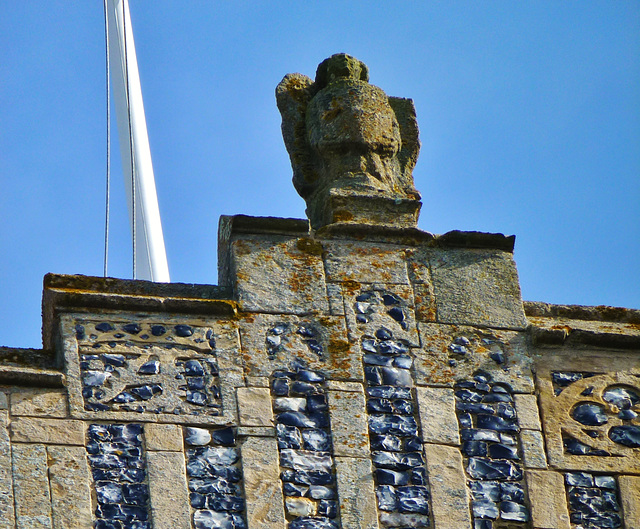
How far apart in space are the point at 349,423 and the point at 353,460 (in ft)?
0.65

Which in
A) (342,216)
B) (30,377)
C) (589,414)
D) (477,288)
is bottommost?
(589,414)

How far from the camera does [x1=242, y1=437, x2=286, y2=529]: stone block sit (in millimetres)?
7387

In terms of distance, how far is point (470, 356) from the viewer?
823 cm

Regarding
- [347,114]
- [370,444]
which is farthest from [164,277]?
[370,444]

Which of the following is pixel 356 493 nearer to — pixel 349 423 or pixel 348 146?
pixel 349 423

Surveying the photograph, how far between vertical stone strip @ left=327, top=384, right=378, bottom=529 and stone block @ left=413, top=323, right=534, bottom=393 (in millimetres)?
397

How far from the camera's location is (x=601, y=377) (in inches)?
328

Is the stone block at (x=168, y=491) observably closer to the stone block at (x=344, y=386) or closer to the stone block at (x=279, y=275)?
the stone block at (x=344, y=386)

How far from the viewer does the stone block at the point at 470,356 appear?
8117 mm

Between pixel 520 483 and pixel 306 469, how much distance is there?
1040 mm

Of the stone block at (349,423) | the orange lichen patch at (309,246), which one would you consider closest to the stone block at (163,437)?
the stone block at (349,423)

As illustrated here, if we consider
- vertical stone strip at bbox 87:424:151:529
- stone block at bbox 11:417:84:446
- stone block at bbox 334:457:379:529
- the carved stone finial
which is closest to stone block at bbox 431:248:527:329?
the carved stone finial

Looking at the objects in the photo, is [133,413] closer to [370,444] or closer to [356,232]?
[370,444]

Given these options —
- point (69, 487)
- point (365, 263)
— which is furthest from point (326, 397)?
point (69, 487)
